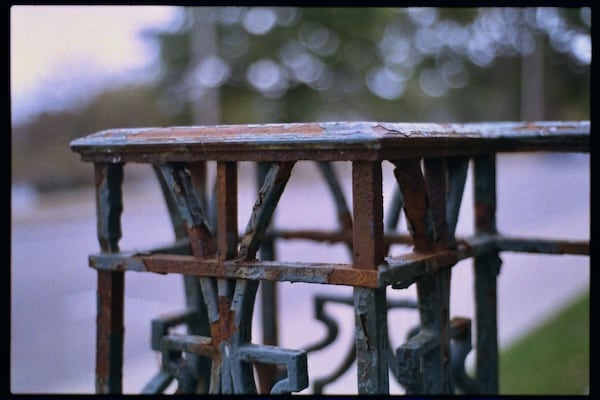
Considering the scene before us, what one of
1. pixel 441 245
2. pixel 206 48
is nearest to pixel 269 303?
pixel 441 245

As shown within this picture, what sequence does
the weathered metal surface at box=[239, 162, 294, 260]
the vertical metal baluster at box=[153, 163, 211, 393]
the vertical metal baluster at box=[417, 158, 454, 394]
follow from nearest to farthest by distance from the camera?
the weathered metal surface at box=[239, 162, 294, 260]
the vertical metal baluster at box=[417, 158, 454, 394]
the vertical metal baluster at box=[153, 163, 211, 393]

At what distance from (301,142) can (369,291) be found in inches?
16.1

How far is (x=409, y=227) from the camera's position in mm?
2123

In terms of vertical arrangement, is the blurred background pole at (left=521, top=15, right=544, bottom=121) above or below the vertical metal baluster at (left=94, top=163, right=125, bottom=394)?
above

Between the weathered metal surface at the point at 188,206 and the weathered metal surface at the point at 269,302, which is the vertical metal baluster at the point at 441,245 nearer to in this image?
the weathered metal surface at the point at 188,206

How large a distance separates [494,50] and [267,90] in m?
7.60

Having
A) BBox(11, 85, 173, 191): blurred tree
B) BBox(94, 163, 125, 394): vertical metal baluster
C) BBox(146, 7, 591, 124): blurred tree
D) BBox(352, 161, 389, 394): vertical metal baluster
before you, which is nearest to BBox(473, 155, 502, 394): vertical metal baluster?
BBox(352, 161, 389, 394): vertical metal baluster

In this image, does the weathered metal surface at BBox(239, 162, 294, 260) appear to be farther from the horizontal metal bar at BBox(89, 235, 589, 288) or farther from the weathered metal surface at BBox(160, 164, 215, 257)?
the weathered metal surface at BBox(160, 164, 215, 257)

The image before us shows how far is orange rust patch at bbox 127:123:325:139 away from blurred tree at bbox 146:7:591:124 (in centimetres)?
858

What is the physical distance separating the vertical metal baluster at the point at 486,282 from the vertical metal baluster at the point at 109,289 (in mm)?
1300

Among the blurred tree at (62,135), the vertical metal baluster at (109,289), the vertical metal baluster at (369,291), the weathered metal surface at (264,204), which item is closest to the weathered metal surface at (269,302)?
the vertical metal baluster at (109,289)

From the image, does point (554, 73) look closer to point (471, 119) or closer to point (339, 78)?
point (339, 78)

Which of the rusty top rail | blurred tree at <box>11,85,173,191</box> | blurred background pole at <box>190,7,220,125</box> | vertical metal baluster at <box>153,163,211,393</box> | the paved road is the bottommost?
the paved road

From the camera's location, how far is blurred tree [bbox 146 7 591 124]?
1288cm
